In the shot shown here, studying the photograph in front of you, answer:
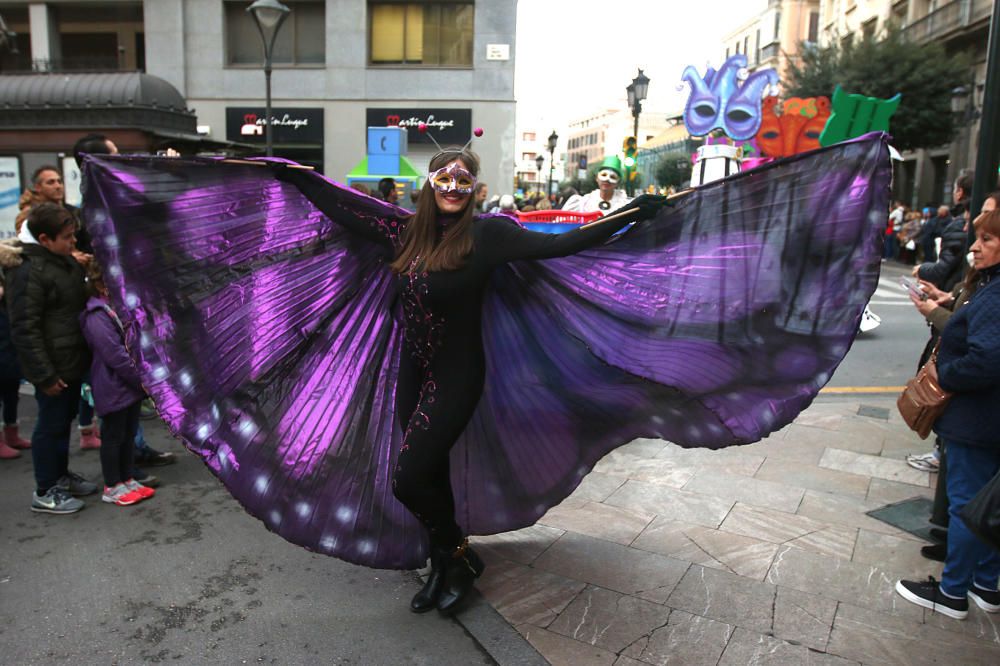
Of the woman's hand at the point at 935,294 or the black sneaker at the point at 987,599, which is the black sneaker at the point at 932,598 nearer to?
the black sneaker at the point at 987,599

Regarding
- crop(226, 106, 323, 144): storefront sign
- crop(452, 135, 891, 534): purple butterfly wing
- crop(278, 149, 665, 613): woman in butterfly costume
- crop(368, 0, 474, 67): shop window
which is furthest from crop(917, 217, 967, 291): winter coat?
crop(226, 106, 323, 144): storefront sign

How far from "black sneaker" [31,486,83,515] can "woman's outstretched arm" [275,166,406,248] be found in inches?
104

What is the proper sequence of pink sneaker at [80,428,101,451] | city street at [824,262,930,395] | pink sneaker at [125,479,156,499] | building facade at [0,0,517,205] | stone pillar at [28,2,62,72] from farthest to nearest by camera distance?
stone pillar at [28,2,62,72]
building facade at [0,0,517,205]
city street at [824,262,930,395]
pink sneaker at [80,428,101,451]
pink sneaker at [125,479,156,499]

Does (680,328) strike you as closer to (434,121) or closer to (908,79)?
(434,121)

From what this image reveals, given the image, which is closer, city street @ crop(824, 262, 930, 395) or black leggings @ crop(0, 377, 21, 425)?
black leggings @ crop(0, 377, 21, 425)

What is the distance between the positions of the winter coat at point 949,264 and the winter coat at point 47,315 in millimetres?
5529

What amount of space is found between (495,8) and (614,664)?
75.2 feet

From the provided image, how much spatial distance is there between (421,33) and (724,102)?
1283cm

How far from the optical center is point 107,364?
15.0 ft

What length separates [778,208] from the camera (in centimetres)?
309

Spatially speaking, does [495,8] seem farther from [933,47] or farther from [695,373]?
[695,373]

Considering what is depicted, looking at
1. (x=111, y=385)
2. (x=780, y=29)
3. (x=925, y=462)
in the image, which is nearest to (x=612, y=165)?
(x=925, y=462)

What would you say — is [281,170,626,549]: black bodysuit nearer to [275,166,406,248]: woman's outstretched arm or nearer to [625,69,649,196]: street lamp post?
[275,166,406,248]: woman's outstretched arm

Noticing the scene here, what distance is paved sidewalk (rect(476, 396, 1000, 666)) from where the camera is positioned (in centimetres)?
315
